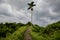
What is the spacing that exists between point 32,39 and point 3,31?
5943cm

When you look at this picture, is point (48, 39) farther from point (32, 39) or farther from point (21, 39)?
point (21, 39)

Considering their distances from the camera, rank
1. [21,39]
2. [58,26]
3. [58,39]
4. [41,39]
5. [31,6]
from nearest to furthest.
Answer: [58,39] < [41,39] < [21,39] < [58,26] < [31,6]

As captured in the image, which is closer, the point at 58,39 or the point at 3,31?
the point at 58,39

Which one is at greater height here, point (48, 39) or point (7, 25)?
point (48, 39)

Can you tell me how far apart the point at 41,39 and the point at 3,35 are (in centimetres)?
6277

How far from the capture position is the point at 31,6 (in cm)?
11419

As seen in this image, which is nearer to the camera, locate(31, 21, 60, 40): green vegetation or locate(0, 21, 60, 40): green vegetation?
locate(31, 21, 60, 40): green vegetation

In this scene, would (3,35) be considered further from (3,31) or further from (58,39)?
(58,39)

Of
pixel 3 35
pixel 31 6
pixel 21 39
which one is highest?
pixel 31 6

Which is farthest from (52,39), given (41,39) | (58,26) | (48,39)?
(58,26)

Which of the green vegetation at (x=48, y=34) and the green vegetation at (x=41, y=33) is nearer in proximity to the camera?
the green vegetation at (x=48, y=34)

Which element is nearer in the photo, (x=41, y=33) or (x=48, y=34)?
(x=48, y=34)

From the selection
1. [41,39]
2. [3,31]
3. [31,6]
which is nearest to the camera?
[41,39]

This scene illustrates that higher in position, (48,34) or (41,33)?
(48,34)
